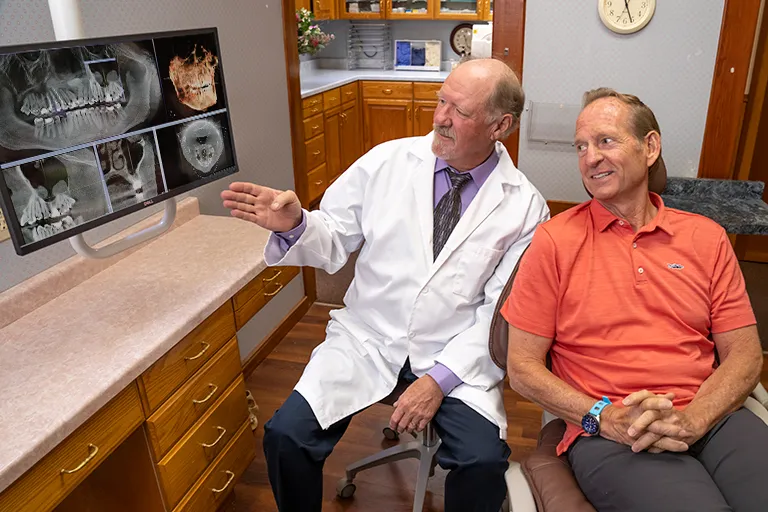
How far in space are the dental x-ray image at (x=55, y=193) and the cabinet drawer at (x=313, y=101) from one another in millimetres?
2841

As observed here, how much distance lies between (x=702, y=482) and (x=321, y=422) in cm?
80

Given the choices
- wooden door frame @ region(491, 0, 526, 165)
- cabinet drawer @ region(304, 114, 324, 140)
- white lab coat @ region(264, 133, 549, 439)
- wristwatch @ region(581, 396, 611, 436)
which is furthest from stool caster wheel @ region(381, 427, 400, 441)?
cabinet drawer @ region(304, 114, 324, 140)

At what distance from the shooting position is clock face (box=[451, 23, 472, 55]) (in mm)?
5223

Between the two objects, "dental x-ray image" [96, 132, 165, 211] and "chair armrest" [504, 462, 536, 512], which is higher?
"dental x-ray image" [96, 132, 165, 211]

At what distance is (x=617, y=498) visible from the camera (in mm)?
1170

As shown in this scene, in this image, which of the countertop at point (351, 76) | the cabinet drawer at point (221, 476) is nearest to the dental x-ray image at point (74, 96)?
the cabinet drawer at point (221, 476)

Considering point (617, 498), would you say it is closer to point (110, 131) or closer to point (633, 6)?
point (110, 131)

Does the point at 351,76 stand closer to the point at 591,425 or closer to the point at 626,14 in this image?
the point at 626,14

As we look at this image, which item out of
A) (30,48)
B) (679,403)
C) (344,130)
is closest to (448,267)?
(679,403)

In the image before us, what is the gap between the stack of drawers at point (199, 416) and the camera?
1.43m

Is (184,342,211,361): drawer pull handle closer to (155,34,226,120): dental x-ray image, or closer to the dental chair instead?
(155,34,226,120): dental x-ray image

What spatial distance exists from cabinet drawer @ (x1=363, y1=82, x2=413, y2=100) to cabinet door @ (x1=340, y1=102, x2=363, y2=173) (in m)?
0.16

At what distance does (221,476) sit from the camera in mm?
1726

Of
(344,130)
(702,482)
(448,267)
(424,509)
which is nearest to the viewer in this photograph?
(702,482)
